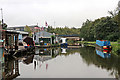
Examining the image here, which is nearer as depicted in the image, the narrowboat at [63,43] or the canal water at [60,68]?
the canal water at [60,68]

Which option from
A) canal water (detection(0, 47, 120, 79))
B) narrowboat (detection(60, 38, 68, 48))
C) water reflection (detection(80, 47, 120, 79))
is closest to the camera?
canal water (detection(0, 47, 120, 79))

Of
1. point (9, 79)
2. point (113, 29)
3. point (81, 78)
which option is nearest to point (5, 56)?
point (9, 79)

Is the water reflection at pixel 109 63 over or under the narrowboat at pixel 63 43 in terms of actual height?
under

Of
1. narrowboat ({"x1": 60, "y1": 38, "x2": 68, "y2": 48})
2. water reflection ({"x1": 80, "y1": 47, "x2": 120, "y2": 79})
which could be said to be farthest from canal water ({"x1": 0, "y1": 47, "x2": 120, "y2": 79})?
narrowboat ({"x1": 60, "y1": 38, "x2": 68, "y2": 48})

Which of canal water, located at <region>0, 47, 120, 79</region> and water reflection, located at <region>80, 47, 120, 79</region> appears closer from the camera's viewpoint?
canal water, located at <region>0, 47, 120, 79</region>

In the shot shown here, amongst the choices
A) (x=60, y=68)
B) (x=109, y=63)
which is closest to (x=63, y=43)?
(x=109, y=63)

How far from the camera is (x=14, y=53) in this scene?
20984 mm

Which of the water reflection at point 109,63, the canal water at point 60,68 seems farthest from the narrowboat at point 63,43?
the water reflection at point 109,63

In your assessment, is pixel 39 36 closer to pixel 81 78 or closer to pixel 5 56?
pixel 5 56

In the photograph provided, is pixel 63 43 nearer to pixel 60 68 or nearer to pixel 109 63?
pixel 109 63

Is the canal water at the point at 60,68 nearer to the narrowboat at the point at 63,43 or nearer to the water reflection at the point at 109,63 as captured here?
the water reflection at the point at 109,63

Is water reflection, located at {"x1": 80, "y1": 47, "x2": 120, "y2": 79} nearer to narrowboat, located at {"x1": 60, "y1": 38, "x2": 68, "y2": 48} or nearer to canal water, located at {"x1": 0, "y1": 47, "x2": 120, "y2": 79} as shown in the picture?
canal water, located at {"x1": 0, "y1": 47, "x2": 120, "y2": 79}

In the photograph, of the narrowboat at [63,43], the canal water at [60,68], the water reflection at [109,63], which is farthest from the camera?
the narrowboat at [63,43]

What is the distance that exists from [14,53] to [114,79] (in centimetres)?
1578
